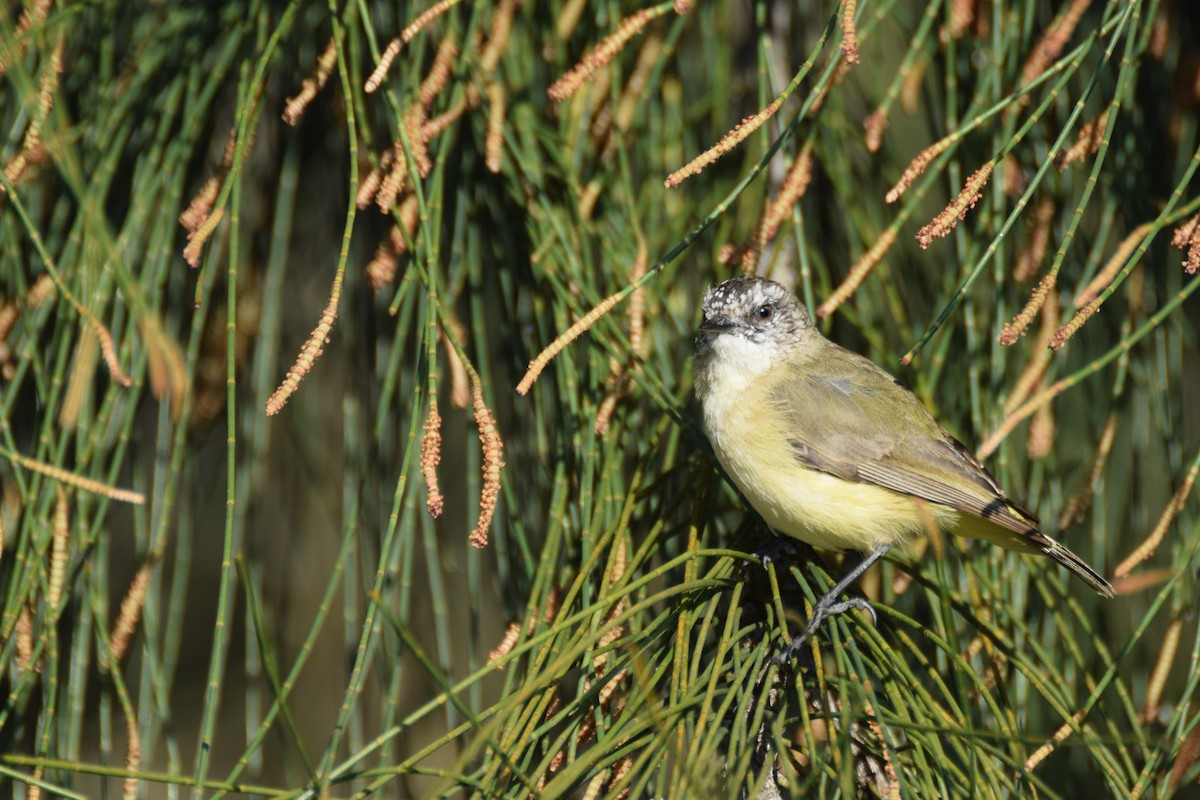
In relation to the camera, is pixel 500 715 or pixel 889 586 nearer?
pixel 500 715

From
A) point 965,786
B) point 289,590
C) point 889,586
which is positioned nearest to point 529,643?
point 965,786

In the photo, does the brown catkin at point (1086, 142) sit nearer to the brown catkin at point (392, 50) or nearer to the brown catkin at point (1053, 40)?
the brown catkin at point (1053, 40)

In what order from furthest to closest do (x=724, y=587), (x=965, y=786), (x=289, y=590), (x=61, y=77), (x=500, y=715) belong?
(x=289, y=590)
(x=61, y=77)
(x=724, y=587)
(x=965, y=786)
(x=500, y=715)

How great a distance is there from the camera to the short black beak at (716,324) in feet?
7.87

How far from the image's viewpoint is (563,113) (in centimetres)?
225

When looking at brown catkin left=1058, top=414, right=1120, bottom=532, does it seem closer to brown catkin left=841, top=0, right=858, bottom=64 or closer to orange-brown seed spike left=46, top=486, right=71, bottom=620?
brown catkin left=841, top=0, right=858, bottom=64

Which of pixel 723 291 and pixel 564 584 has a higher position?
pixel 723 291

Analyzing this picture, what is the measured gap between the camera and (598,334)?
2.00 meters

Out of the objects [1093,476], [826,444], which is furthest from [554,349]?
[826,444]

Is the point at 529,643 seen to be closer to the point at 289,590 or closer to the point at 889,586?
the point at 889,586

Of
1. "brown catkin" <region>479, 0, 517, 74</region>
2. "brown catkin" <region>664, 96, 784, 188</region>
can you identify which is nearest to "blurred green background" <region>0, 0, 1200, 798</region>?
"brown catkin" <region>479, 0, 517, 74</region>

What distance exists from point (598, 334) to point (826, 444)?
2.96ft

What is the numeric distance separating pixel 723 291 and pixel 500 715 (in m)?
1.13

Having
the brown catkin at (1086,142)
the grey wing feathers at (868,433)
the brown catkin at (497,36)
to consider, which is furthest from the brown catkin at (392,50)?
the grey wing feathers at (868,433)
